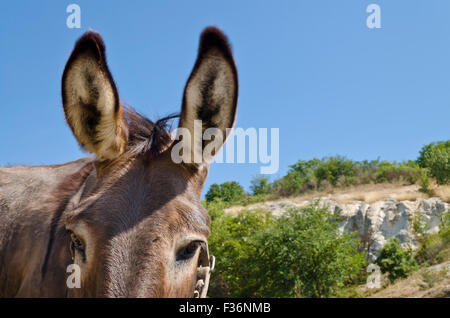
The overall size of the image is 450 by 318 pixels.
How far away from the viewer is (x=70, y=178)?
2.88 m

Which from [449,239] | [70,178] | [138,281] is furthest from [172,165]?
[449,239]

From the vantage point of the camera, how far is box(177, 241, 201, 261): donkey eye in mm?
2035

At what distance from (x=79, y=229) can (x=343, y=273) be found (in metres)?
26.4

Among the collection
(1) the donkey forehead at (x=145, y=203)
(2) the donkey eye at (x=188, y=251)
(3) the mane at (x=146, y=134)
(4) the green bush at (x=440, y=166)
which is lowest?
(2) the donkey eye at (x=188, y=251)

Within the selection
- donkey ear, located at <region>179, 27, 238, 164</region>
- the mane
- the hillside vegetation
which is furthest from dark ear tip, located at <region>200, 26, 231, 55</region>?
the hillside vegetation

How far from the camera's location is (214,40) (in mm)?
2154

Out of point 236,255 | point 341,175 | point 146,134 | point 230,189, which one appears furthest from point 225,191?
point 146,134

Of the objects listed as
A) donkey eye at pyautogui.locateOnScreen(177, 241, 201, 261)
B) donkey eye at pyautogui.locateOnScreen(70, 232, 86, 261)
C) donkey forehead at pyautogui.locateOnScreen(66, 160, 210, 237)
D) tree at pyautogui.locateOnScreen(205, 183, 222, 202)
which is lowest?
donkey eye at pyautogui.locateOnScreen(177, 241, 201, 261)

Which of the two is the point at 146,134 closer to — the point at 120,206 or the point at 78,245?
the point at 120,206

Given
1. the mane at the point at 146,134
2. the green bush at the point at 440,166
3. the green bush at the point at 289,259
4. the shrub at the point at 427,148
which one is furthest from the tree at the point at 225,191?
the mane at the point at 146,134

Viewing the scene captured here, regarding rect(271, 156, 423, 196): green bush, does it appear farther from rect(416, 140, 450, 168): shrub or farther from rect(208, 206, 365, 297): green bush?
rect(208, 206, 365, 297): green bush

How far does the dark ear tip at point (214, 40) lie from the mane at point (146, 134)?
30.5 inches

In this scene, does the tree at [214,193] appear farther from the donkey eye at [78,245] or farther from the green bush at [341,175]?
the donkey eye at [78,245]

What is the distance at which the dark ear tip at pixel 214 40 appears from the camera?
2.14m
